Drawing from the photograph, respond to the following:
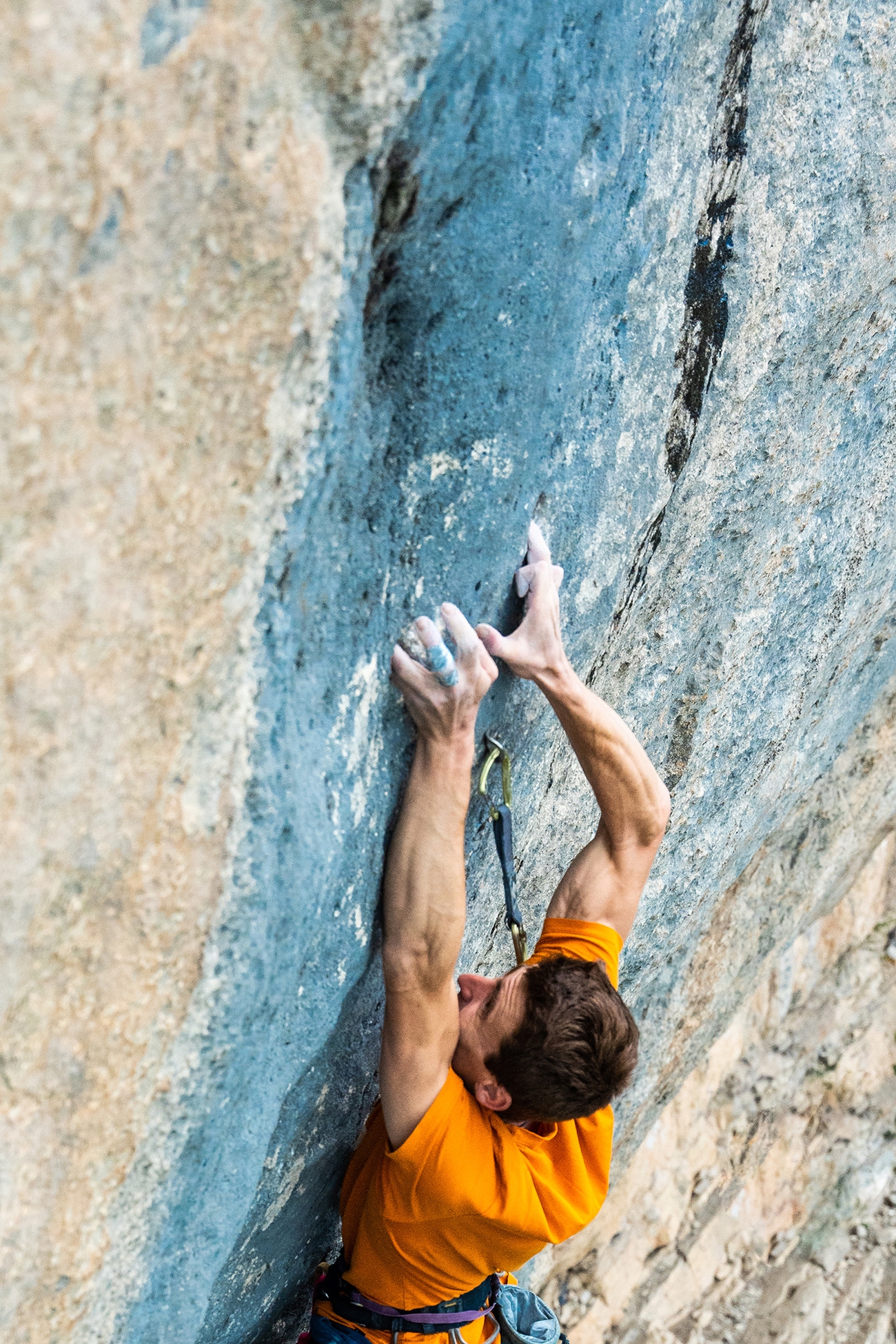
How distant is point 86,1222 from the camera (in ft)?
5.42

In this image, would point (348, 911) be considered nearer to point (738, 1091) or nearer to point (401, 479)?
point (401, 479)

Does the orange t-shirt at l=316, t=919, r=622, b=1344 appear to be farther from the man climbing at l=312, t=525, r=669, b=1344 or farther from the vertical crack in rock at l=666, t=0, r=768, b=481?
the vertical crack in rock at l=666, t=0, r=768, b=481

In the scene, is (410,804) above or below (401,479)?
below

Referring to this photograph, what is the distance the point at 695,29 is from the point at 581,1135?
2426 mm

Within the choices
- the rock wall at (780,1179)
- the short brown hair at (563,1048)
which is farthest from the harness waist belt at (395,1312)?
the rock wall at (780,1179)

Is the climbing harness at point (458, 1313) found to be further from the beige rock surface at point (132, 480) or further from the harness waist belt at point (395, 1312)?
the beige rock surface at point (132, 480)

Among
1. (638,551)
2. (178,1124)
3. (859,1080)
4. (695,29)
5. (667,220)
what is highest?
(695,29)

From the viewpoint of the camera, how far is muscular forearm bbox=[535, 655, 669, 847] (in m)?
2.29

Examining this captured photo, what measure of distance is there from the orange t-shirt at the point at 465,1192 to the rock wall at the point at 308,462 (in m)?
0.20

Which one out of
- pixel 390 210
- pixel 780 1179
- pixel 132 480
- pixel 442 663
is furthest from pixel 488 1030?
pixel 780 1179

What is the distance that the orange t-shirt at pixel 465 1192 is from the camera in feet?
6.95

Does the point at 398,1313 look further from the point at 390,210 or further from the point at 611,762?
the point at 390,210

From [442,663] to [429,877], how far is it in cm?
43

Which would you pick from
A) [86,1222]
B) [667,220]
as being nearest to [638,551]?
[667,220]
